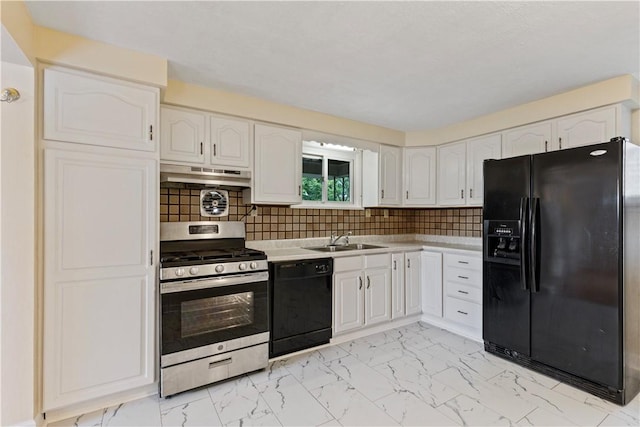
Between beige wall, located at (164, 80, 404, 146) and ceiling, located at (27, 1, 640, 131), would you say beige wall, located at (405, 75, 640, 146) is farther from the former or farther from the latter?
beige wall, located at (164, 80, 404, 146)

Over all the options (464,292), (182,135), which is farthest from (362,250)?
(182,135)

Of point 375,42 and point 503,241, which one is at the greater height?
point 375,42

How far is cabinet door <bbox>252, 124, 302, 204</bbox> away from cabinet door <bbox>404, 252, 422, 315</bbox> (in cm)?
145

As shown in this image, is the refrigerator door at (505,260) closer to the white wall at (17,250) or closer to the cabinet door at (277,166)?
the cabinet door at (277,166)

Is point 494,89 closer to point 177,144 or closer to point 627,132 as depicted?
point 627,132

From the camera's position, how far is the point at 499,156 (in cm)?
Answer: 321

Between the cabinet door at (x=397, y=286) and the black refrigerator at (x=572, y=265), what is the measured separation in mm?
957

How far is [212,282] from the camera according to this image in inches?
90.2

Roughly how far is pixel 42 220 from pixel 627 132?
13.6ft

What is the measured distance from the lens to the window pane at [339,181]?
12.4ft

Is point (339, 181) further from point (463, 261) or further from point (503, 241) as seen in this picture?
point (503, 241)

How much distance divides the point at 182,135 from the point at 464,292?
3.02 m

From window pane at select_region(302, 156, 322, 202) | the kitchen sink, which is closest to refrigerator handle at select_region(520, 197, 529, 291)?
the kitchen sink

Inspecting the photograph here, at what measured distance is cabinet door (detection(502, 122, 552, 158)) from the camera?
9.32 ft
